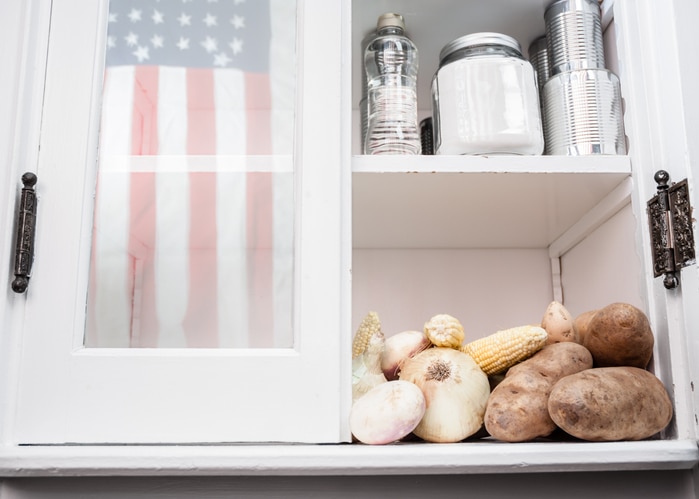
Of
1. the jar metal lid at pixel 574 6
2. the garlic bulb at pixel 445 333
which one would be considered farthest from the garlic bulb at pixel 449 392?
the jar metal lid at pixel 574 6

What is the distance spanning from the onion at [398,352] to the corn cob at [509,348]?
70 mm

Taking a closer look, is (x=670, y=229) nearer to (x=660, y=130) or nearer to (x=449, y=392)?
(x=660, y=130)

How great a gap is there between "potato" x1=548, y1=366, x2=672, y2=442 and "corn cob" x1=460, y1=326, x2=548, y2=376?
10 centimetres

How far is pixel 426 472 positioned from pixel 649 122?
0.47 metres

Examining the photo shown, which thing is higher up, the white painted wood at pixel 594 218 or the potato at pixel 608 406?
the white painted wood at pixel 594 218

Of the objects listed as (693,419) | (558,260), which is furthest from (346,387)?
(558,260)

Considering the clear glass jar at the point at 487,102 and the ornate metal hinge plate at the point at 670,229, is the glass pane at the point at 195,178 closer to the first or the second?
the clear glass jar at the point at 487,102

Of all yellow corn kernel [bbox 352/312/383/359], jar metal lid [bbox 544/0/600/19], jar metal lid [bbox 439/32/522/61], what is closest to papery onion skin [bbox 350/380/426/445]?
yellow corn kernel [bbox 352/312/383/359]

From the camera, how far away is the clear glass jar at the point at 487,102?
0.80m

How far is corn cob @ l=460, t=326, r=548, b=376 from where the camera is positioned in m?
0.77

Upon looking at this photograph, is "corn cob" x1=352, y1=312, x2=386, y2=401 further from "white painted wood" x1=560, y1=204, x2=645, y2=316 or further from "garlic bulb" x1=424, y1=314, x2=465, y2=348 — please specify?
"white painted wood" x1=560, y1=204, x2=645, y2=316

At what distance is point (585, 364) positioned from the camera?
736mm

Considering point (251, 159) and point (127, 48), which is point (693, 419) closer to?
point (251, 159)

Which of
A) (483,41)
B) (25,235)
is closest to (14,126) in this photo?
(25,235)
